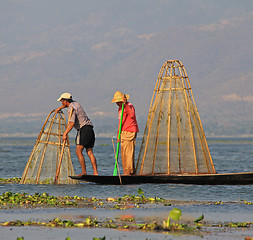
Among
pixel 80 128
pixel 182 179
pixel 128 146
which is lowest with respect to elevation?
pixel 182 179

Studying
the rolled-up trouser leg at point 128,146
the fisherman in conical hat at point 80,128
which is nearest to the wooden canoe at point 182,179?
the fisherman in conical hat at point 80,128

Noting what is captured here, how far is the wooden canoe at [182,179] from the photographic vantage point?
15695mm

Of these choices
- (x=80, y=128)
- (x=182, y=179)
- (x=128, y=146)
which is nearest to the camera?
(x=182, y=179)

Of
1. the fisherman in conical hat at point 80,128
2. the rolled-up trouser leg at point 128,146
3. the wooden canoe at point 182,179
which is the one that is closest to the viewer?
the wooden canoe at point 182,179

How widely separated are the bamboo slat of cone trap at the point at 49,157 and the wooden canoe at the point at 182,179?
97cm

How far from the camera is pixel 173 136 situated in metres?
17.5

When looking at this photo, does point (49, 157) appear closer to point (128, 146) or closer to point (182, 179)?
point (128, 146)

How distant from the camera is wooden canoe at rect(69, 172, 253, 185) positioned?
51.5ft

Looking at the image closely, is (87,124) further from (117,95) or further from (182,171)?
(182,171)

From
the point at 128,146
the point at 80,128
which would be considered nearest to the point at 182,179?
the point at 128,146

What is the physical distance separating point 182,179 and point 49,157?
3649 millimetres

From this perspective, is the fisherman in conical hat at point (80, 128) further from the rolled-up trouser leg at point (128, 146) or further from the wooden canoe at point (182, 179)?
the rolled-up trouser leg at point (128, 146)

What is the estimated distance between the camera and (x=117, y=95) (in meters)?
16.4

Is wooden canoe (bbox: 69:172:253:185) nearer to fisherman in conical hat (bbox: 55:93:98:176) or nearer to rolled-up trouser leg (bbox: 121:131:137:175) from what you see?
fisherman in conical hat (bbox: 55:93:98:176)
